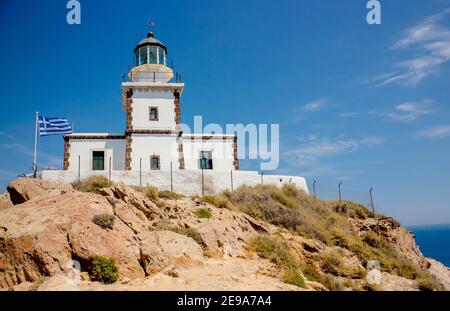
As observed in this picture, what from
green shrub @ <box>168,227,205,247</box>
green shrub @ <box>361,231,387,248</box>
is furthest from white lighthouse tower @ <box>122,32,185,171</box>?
green shrub @ <box>361,231,387,248</box>

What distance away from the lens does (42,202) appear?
11.9 m

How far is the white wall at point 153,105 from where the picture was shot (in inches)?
1021

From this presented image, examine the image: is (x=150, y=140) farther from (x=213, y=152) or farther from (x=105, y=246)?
(x=105, y=246)

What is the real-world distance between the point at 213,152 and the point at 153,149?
15.4 feet

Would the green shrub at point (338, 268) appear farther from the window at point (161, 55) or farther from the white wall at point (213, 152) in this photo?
the window at point (161, 55)

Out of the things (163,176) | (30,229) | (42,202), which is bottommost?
(30,229)

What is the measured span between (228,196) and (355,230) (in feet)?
26.4

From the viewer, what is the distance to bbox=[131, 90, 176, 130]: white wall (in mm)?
25938

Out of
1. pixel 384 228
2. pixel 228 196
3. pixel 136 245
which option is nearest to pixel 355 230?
pixel 384 228

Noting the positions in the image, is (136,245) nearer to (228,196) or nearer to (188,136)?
(228,196)

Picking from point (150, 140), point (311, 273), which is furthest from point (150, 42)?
point (311, 273)

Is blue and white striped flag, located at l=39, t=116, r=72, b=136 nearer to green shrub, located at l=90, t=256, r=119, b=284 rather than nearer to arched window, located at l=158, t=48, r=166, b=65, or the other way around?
arched window, located at l=158, t=48, r=166, b=65

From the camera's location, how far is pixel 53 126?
76.6 ft

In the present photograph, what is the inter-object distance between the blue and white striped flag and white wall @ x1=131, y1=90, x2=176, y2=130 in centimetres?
464
